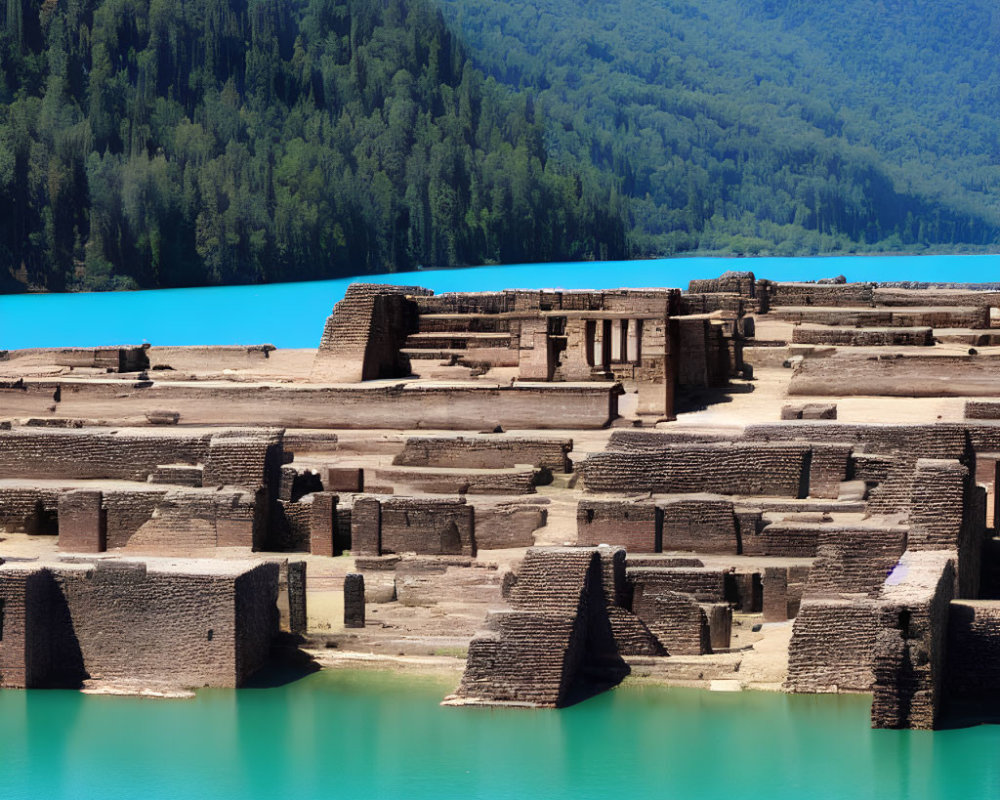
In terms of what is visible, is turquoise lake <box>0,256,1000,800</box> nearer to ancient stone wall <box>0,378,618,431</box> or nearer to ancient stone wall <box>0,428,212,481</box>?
ancient stone wall <box>0,428,212,481</box>

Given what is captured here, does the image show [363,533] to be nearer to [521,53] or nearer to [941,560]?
[941,560]

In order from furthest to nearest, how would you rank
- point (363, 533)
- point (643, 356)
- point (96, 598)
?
point (643, 356)
point (363, 533)
point (96, 598)

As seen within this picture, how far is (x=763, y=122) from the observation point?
17525 centimetres

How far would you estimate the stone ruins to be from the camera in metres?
16.5

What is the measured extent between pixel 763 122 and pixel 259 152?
8972cm

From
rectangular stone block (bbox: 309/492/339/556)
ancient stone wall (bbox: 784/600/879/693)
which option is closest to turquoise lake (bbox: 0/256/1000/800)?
ancient stone wall (bbox: 784/600/879/693)

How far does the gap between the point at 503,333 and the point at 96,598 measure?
14.3 m

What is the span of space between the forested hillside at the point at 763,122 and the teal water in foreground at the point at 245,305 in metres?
43.7

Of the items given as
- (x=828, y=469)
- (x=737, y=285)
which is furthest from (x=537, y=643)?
(x=737, y=285)

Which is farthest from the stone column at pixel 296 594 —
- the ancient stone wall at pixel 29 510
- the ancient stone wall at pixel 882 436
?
the ancient stone wall at pixel 882 436

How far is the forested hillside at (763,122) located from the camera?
16062 cm

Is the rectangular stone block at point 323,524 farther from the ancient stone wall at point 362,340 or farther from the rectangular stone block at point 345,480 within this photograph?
the ancient stone wall at point 362,340

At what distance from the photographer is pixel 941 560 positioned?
16.7 m

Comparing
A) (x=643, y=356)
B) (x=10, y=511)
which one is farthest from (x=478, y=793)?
(x=643, y=356)
